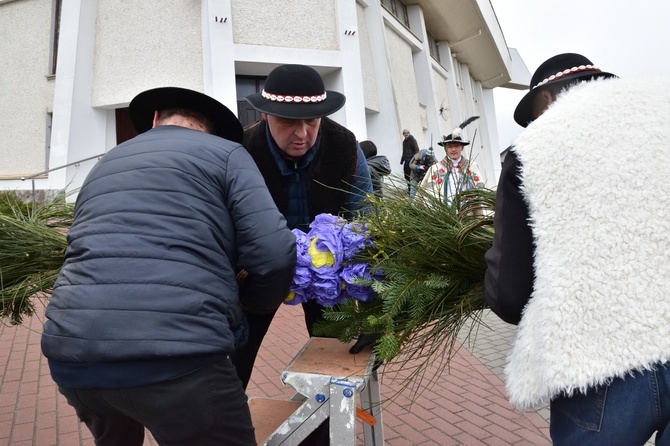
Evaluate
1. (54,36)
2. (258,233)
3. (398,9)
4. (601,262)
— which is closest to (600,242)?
(601,262)

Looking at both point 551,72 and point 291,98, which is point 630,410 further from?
point 291,98

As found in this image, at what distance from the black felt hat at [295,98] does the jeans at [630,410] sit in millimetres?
1456

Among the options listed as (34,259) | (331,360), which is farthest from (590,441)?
(34,259)

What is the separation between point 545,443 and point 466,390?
835mm

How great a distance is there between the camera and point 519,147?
4.33ft

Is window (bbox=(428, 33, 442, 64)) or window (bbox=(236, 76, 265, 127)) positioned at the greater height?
window (bbox=(428, 33, 442, 64))

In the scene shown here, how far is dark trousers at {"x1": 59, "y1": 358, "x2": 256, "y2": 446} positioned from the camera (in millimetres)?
1478

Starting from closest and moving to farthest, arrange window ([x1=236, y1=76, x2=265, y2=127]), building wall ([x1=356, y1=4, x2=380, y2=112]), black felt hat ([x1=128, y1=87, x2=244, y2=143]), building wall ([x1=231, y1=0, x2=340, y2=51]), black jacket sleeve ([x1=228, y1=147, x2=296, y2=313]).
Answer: black jacket sleeve ([x1=228, y1=147, x2=296, y2=313])
black felt hat ([x1=128, y1=87, x2=244, y2=143])
building wall ([x1=231, y1=0, x2=340, y2=51])
window ([x1=236, y1=76, x2=265, y2=127])
building wall ([x1=356, y1=4, x2=380, y2=112])

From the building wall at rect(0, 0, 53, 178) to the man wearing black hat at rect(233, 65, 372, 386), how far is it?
12.1 meters

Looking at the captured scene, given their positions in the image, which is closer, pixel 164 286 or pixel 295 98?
pixel 164 286

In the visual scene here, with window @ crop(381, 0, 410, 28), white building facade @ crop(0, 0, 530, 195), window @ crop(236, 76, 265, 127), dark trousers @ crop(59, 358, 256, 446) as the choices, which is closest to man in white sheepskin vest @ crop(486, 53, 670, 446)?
dark trousers @ crop(59, 358, 256, 446)

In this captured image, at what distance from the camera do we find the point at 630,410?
1.23m

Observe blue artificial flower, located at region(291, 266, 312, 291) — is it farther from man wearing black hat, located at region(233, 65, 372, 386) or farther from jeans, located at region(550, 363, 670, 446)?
jeans, located at region(550, 363, 670, 446)

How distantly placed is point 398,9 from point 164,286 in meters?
19.5
